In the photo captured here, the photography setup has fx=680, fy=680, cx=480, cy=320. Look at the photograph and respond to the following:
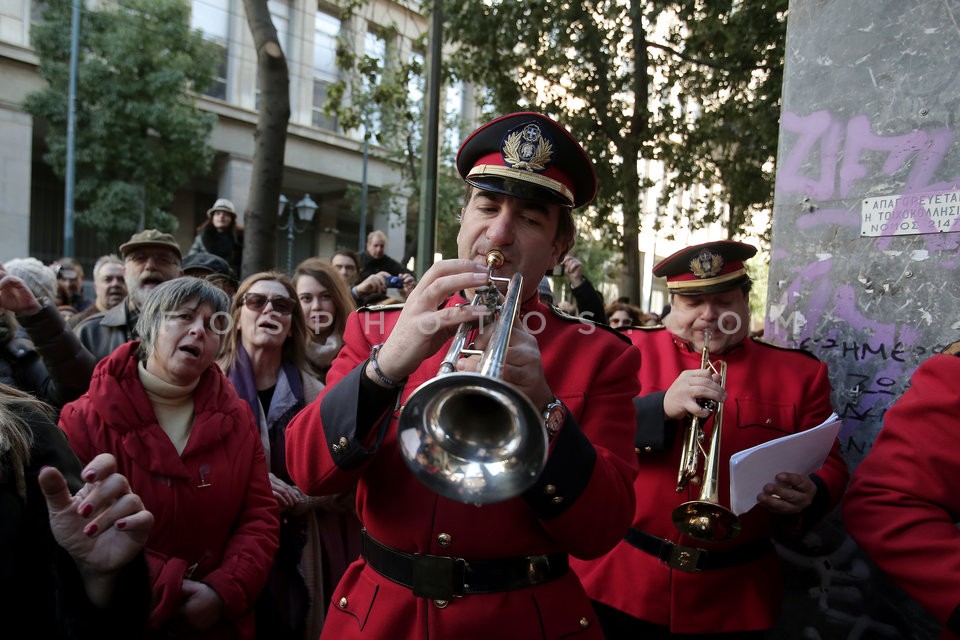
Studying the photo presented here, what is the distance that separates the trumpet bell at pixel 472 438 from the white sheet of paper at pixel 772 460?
0.96m

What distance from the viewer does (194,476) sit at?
2639 mm

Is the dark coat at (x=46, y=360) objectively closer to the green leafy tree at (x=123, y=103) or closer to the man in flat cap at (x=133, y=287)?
the man in flat cap at (x=133, y=287)

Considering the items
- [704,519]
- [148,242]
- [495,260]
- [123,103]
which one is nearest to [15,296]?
[148,242]

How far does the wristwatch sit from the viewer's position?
1570 mm

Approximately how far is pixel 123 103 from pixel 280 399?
703 inches

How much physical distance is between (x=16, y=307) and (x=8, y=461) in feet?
6.76

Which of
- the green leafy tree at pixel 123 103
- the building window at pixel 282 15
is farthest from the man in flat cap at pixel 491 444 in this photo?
the building window at pixel 282 15

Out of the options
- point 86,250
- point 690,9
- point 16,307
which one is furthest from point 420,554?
point 86,250

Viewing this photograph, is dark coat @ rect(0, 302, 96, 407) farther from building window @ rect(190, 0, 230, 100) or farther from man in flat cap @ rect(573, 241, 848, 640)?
building window @ rect(190, 0, 230, 100)

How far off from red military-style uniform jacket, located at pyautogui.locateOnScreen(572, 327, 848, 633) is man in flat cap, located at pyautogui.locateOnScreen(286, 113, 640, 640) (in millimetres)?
905

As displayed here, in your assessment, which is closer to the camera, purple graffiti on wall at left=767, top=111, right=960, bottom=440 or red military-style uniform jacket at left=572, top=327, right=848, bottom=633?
red military-style uniform jacket at left=572, top=327, right=848, bottom=633

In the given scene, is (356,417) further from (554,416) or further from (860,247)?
(860,247)

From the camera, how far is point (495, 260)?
5.92ft

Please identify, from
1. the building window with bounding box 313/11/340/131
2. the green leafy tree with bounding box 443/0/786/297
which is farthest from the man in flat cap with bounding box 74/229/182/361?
the building window with bounding box 313/11/340/131
